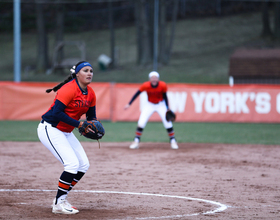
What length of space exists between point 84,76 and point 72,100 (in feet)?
1.20

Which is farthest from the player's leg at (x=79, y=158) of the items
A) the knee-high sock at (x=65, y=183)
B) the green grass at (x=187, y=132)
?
the green grass at (x=187, y=132)

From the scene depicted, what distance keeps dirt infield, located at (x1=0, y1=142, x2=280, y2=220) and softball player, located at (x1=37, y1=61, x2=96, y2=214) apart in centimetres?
36

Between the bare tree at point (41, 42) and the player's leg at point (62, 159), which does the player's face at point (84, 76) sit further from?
the bare tree at point (41, 42)

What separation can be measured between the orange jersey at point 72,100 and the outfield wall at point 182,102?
44.8ft

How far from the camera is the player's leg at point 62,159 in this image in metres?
5.54

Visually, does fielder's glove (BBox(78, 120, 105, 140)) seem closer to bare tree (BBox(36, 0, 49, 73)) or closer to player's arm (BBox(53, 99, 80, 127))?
player's arm (BBox(53, 99, 80, 127))

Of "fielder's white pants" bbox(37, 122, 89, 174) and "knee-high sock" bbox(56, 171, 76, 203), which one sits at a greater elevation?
"fielder's white pants" bbox(37, 122, 89, 174)

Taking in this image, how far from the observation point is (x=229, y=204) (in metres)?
6.03

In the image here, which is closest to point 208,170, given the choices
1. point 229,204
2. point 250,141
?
point 229,204

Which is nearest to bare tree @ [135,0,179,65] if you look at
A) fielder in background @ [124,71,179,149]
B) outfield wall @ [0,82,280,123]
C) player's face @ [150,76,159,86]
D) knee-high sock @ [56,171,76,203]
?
outfield wall @ [0,82,280,123]

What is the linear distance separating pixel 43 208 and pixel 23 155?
5300 millimetres

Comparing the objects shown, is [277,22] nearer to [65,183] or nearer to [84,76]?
[84,76]

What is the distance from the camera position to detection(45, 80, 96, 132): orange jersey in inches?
217

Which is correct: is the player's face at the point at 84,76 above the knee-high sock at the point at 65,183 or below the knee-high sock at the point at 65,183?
above
